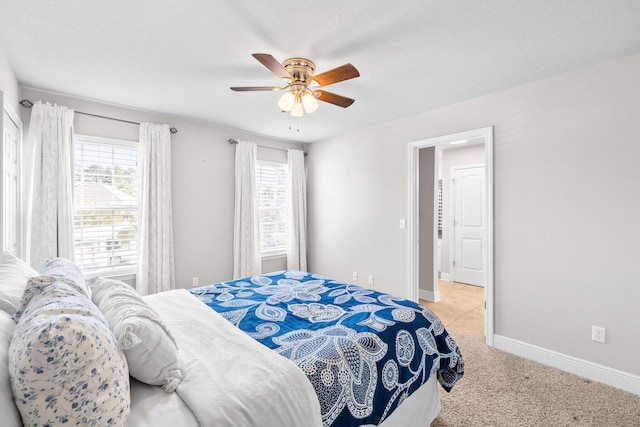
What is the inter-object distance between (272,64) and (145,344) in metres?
1.75

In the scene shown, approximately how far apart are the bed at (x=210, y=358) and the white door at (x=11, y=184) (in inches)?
37.6

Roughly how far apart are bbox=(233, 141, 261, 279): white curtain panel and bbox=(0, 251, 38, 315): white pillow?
8.77ft

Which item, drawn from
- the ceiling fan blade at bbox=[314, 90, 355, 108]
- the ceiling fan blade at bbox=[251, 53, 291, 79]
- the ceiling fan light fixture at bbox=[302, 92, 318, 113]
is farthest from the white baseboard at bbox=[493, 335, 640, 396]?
the ceiling fan blade at bbox=[251, 53, 291, 79]

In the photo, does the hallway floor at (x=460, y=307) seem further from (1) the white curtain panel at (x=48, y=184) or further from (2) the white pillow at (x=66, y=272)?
(1) the white curtain panel at (x=48, y=184)

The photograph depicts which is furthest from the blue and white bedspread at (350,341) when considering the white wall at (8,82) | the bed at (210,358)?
the white wall at (8,82)

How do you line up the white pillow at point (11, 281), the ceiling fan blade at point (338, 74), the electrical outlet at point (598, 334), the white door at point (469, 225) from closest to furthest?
the white pillow at point (11, 281) → the ceiling fan blade at point (338, 74) → the electrical outlet at point (598, 334) → the white door at point (469, 225)

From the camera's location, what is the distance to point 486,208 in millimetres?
A: 3059

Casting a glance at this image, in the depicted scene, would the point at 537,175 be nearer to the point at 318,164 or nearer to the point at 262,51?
the point at 262,51

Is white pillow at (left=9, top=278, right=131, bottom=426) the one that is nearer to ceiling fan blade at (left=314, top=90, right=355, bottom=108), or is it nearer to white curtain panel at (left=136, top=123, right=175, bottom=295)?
ceiling fan blade at (left=314, top=90, right=355, bottom=108)

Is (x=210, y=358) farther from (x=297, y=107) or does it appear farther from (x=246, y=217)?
(x=246, y=217)

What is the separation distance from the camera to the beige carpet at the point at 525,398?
1954 mm

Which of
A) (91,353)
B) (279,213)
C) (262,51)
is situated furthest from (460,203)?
(91,353)

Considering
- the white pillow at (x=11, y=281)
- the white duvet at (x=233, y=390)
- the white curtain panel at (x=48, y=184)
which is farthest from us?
the white curtain panel at (x=48, y=184)

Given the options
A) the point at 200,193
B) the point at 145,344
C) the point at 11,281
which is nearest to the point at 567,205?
the point at 145,344
